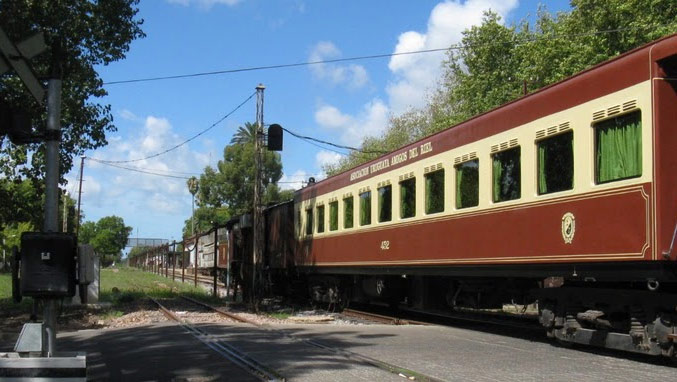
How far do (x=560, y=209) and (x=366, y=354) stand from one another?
10.8 ft

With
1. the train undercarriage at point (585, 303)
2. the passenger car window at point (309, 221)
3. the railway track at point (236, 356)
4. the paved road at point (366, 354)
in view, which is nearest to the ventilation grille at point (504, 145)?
the train undercarriage at point (585, 303)

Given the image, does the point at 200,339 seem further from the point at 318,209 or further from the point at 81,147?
the point at 81,147

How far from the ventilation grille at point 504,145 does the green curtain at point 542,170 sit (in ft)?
1.81

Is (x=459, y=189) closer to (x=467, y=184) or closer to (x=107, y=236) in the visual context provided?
(x=467, y=184)

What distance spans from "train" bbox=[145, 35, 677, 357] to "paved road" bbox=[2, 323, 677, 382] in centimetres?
56

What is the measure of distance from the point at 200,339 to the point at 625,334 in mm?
6583

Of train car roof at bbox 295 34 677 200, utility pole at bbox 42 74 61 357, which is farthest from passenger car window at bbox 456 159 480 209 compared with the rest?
utility pole at bbox 42 74 61 357

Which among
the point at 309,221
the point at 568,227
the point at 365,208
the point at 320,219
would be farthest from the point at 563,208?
the point at 309,221

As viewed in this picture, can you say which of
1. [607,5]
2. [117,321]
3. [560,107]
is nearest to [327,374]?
[560,107]

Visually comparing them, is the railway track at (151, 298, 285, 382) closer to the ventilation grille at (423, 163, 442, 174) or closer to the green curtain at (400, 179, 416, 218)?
the green curtain at (400, 179, 416, 218)

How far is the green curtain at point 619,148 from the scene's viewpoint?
25.4ft

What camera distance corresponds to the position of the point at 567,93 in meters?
8.97

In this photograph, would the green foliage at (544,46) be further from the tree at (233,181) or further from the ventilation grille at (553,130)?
the tree at (233,181)

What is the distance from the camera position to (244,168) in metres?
71.8
